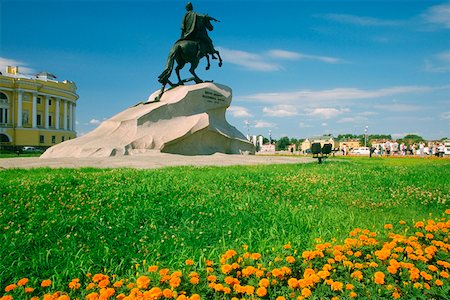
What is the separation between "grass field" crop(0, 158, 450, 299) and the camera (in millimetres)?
3428

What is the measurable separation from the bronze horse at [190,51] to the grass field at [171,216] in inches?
436

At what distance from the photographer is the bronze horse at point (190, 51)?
18047 mm

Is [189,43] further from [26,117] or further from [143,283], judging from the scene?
[26,117]

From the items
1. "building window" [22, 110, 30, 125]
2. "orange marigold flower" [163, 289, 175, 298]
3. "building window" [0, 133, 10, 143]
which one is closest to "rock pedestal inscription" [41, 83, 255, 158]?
"orange marigold flower" [163, 289, 175, 298]

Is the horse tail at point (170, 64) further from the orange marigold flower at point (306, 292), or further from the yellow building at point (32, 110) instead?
the yellow building at point (32, 110)

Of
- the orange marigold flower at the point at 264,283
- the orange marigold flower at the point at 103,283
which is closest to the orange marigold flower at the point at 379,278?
the orange marigold flower at the point at 264,283

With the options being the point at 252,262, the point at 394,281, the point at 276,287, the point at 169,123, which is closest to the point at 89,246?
the point at 252,262

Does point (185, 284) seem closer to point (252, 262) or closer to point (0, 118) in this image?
point (252, 262)

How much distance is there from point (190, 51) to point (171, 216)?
48.1ft

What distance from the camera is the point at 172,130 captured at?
54.5 ft

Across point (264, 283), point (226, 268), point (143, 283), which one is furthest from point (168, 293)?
point (264, 283)

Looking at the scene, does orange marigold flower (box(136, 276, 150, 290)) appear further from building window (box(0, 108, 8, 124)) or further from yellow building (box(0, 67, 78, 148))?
building window (box(0, 108, 8, 124))

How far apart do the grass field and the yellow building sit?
55.7 metres

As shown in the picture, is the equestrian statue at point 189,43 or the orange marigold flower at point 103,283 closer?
the orange marigold flower at point 103,283
